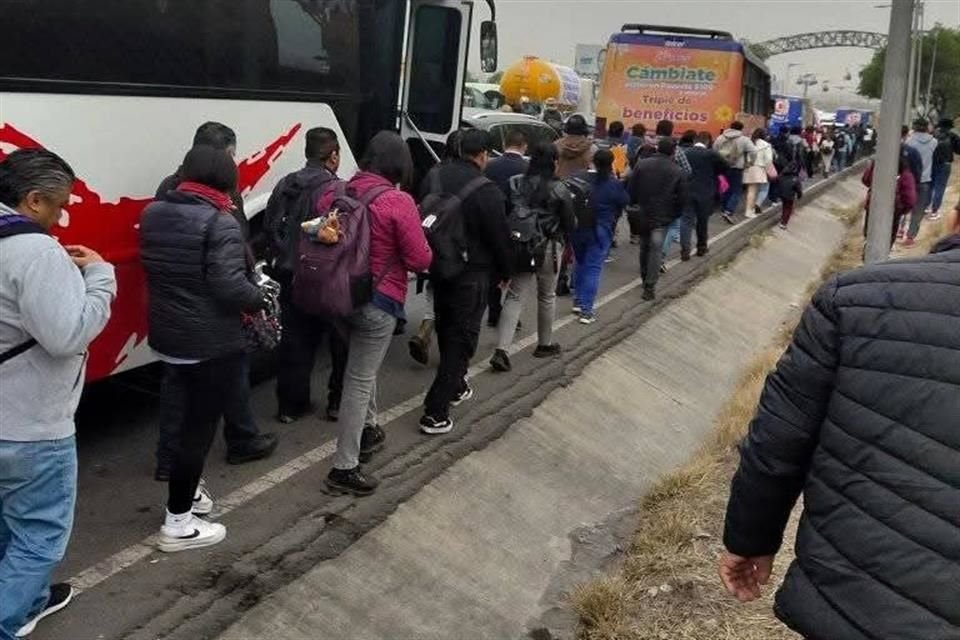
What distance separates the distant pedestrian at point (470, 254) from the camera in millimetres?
5746

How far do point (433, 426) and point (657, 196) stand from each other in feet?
16.9

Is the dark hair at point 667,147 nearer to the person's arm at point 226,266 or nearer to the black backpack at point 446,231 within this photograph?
the black backpack at point 446,231

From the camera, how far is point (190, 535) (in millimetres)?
4297

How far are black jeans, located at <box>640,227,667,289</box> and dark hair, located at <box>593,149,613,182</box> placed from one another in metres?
1.27

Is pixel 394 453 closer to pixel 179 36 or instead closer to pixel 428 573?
pixel 428 573

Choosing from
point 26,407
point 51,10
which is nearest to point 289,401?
point 51,10

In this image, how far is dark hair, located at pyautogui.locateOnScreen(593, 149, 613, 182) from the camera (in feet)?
30.4

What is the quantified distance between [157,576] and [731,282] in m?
10.4

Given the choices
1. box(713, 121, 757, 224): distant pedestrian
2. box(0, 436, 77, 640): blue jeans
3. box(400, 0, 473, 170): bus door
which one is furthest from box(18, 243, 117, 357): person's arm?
box(713, 121, 757, 224): distant pedestrian

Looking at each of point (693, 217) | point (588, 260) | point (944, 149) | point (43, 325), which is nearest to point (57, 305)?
point (43, 325)

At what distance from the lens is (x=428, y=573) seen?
15.4 ft

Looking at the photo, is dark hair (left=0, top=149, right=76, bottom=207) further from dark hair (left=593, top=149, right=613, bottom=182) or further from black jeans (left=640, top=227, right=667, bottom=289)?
black jeans (left=640, top=227, right=667, bottom=289)

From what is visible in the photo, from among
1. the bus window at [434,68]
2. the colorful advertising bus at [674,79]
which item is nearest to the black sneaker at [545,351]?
the bus window at [434,68]

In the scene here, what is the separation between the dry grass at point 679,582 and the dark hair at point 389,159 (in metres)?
2.26
